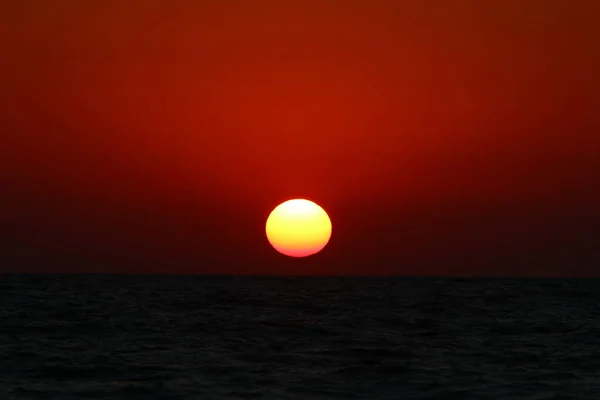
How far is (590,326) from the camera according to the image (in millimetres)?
34719

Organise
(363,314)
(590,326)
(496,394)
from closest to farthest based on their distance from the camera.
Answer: (496,394)
(590,326)
(363,314)

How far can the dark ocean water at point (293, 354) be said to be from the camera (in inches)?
733

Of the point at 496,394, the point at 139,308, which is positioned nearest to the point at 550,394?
the point at 496,394

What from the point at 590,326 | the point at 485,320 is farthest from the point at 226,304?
the point at 590,326

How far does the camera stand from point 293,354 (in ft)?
79.5

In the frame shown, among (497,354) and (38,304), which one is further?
(38,304)

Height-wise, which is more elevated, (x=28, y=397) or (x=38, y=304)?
(x=38, y=304)

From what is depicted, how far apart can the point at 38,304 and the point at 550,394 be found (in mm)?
32163

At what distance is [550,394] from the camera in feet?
60.7

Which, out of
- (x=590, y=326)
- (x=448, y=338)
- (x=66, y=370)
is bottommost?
(x=66, y=370)

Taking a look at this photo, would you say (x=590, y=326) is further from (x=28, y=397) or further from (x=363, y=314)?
(x=28, y=397)

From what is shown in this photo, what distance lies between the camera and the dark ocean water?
18.6m

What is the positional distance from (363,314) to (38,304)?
16804mm

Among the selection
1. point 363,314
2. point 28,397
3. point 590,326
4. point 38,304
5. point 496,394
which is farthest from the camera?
point 38,304
